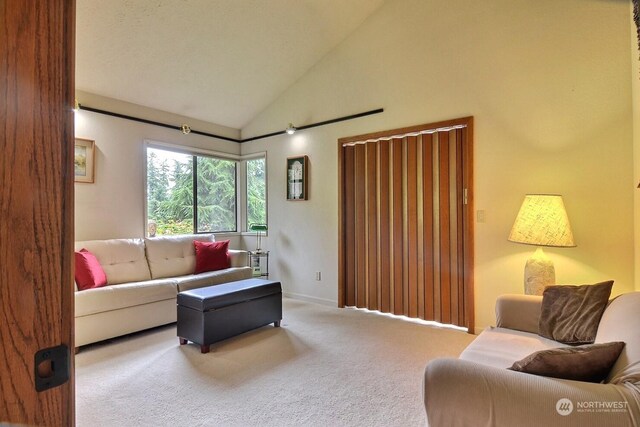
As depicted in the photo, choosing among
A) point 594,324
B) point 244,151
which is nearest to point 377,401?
point 594,324

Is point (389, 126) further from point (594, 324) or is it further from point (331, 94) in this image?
point (594, 324)

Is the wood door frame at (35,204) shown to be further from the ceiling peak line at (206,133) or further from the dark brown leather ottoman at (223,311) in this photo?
the ceiling peak line at (206,133)

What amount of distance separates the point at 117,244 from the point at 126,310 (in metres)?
0.89

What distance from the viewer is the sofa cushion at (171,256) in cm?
393

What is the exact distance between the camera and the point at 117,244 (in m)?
3.69

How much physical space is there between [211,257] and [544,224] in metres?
3.59

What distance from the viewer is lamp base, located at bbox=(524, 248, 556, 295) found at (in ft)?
Answer: 8.70

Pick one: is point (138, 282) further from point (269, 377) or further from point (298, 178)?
point (298, 178)

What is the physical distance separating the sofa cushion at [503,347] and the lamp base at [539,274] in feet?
2.02

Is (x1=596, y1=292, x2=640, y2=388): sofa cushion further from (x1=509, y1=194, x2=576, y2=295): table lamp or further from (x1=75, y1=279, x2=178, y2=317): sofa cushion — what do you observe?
(x1=75, y1=279, x2=178, y2=317): sofa cushion

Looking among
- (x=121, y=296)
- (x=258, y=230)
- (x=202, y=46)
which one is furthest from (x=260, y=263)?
(x=202, y=46)

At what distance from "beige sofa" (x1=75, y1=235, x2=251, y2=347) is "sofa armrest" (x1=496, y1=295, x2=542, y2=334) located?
2988 mm

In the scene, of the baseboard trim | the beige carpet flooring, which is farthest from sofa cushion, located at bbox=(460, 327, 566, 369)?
the baseboard trim

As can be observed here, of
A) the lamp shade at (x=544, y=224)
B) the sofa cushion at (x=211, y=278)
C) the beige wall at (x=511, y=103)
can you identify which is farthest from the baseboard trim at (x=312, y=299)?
the lamp shade at (x=544, y=224)
